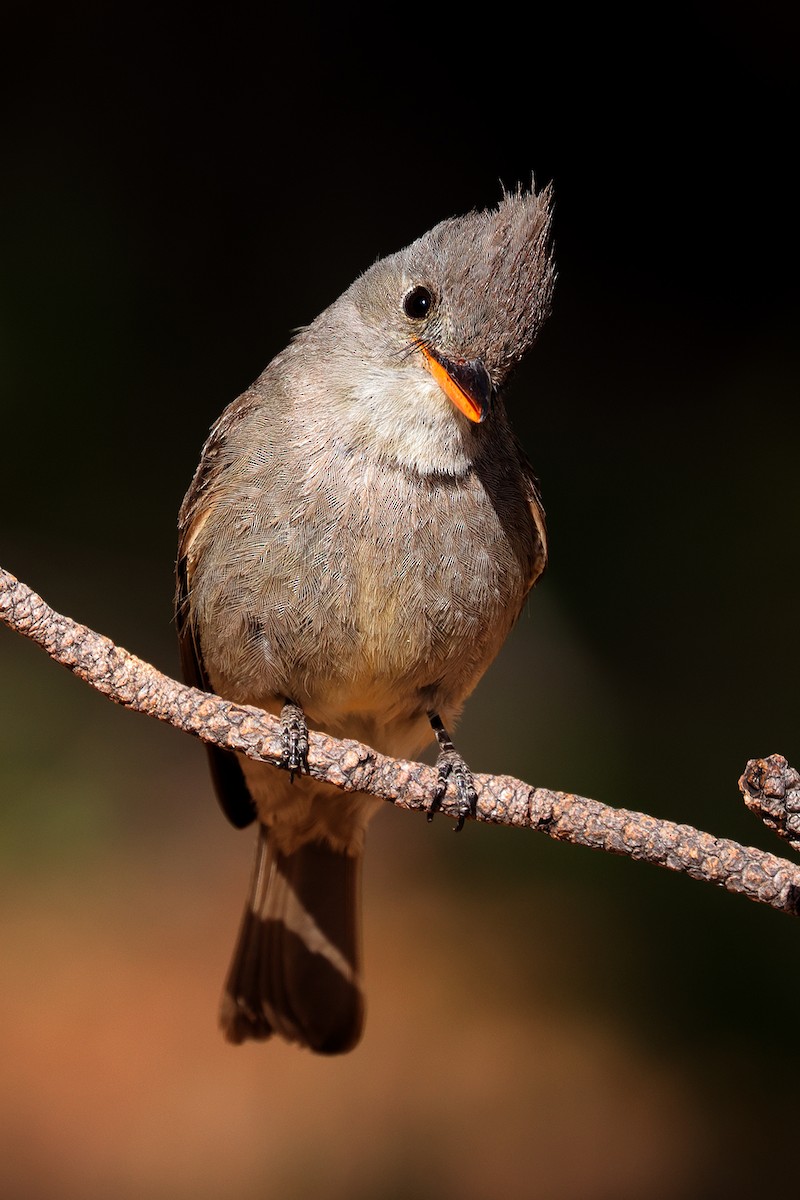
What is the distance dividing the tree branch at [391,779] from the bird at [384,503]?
0.50 m

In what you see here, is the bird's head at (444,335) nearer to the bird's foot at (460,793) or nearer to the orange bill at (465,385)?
the orange bill at (465,385)

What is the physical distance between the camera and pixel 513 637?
19.5 ft

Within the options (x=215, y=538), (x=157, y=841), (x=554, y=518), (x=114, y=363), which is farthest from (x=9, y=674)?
(x=554, y=518)

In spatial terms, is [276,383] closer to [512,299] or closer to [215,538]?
[215,538]

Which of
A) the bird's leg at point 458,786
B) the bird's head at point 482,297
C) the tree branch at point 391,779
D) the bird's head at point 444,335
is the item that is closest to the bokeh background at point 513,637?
the bird's leg at point 458,786

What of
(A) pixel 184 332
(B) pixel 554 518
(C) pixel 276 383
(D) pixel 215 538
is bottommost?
(D) pixel 215 538

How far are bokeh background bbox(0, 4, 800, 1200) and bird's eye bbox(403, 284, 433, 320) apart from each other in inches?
87.5

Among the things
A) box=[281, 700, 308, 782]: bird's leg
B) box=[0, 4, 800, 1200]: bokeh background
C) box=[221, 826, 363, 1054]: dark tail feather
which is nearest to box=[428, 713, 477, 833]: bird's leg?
box=[281, 700, 308, 782]: bird's leg

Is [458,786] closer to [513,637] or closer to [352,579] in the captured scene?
[352,579]

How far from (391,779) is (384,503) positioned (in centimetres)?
108

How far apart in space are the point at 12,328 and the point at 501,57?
8.82 feet

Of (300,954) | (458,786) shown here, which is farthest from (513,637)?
(458,786)

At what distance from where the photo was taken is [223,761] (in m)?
4.57

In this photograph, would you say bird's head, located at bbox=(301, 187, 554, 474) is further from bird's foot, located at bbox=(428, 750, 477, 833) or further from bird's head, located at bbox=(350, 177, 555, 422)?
bird's foot, located at bbox=(428, 750, 477, 833)
